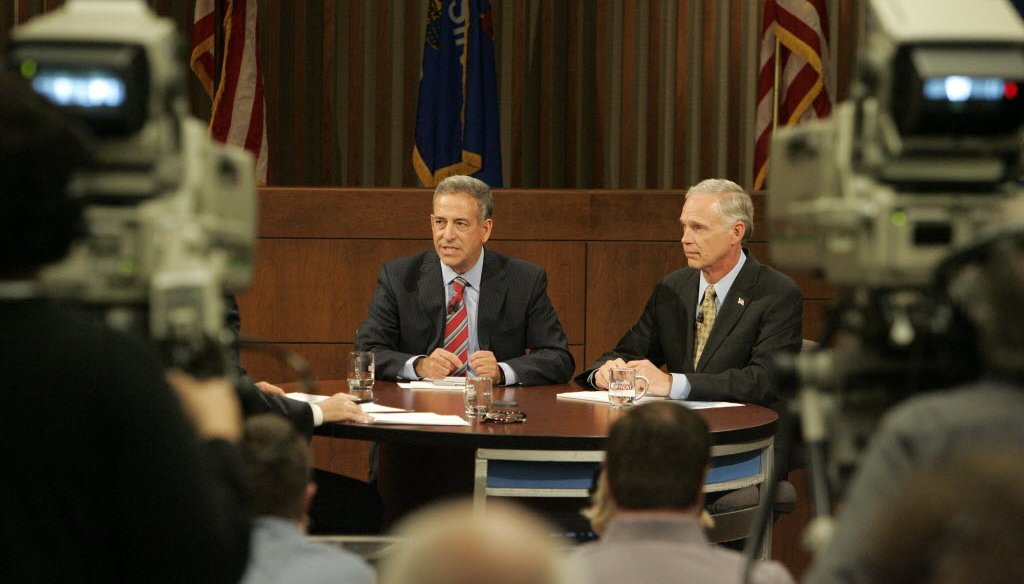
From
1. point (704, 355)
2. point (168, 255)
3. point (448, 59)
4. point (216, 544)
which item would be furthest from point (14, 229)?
point (448, 59)

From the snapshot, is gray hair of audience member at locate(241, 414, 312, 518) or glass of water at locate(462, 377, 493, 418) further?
glass of water at locate(462, 377, 493, 418)

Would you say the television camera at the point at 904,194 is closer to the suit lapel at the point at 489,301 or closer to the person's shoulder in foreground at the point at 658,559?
the person's shoulder in foreground at the point at 658,559

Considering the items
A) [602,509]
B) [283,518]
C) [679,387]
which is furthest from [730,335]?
[283,518]

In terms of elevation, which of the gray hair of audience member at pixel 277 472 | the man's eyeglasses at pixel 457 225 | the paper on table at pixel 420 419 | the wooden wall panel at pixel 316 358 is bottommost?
the wooden wall panel at pixel 316 358

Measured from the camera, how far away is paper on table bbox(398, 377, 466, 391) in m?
4.54

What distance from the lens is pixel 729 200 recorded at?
15.5ft

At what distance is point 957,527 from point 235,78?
6402 millimetres

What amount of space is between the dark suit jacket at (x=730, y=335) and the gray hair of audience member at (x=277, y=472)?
2.36 m

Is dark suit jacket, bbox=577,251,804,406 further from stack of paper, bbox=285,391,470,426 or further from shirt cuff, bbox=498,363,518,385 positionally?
stack of paper, bbox=285,391,470,426

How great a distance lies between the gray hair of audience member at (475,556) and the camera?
107cm

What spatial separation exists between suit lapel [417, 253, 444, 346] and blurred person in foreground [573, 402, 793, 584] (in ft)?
8.41

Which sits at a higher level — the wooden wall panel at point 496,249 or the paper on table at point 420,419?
the wooden wall panel at point 496,249

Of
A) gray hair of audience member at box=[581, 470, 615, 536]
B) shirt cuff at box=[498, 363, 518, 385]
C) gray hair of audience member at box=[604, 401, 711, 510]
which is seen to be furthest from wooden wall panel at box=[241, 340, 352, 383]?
gray hair of audience member at box=[604, 401, 711, 510]

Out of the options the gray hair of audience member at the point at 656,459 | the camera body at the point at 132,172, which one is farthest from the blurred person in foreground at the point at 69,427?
the gray hair of audience member at the point at 656,459
